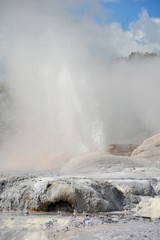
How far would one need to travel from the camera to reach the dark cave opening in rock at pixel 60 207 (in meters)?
10.9

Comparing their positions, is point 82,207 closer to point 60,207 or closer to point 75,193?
point 75,193

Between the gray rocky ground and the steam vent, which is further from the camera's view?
the steam vent

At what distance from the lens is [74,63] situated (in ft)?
104

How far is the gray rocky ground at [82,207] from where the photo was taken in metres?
7.88

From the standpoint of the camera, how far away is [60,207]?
35.9 feet

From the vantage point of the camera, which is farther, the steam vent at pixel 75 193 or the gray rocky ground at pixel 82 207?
the steam vent at pixel 75 193

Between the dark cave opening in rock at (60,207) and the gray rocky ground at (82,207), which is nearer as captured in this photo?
the gray rocky ground at (82,207)

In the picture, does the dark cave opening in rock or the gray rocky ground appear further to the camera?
the dark cave opening in rock

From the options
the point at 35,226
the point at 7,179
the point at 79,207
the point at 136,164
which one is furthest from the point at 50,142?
the point at 35,226

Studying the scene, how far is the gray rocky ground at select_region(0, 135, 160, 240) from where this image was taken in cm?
788

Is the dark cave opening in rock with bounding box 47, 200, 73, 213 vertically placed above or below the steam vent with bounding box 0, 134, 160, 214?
below

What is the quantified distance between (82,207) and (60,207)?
50cm

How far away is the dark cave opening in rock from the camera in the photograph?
A: 35.6ft

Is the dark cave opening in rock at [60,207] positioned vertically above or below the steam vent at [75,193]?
below
